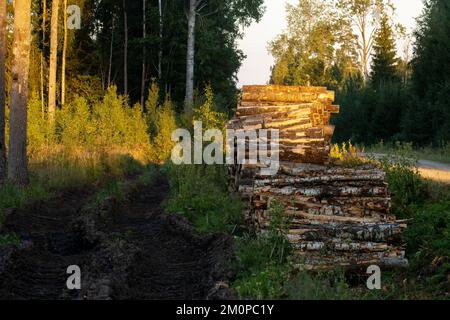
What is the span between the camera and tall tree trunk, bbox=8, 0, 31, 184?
47.9 ft

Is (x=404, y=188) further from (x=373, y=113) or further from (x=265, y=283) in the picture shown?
(x=373, y=113)

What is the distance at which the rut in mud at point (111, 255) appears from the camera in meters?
7.09

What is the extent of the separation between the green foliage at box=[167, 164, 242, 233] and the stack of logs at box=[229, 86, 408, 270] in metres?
0.38

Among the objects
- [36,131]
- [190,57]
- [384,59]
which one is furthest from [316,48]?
[36,131]

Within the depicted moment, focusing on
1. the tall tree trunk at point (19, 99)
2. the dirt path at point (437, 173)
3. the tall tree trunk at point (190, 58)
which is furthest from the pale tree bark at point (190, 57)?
the dirt path at point (437, 173)

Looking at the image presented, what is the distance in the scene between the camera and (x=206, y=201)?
38.0ft

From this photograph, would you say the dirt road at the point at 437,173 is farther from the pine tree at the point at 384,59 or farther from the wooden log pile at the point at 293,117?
the pine tree at the point at 384,59

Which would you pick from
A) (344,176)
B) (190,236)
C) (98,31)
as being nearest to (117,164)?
(190,236)

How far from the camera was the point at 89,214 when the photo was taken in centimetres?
1170

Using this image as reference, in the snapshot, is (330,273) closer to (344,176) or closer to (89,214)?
(344,176)

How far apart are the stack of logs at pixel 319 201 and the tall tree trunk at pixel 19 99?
17.6 ft

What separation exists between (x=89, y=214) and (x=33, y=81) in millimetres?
23259
